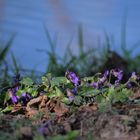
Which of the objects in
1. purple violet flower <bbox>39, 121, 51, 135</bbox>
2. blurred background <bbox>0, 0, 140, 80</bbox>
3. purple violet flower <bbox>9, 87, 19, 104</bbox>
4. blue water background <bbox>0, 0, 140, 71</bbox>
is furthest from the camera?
blue water background <bbox>0, 0, 140, 71</bbox>

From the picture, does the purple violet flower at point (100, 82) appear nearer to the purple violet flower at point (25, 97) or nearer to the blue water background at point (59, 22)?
the purple violet flower at point (25, 97)

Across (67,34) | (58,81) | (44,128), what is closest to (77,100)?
(58,81)

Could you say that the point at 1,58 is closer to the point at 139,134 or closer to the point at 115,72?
the point at 115,72

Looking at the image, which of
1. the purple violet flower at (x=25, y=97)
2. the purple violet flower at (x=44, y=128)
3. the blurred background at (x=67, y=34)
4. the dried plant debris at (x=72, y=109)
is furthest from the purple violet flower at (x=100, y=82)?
the blurred background at (x=67, y=34)

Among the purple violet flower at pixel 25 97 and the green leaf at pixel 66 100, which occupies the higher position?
the purple violet flower at pixel 25 97

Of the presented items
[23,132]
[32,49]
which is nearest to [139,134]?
[23,132]

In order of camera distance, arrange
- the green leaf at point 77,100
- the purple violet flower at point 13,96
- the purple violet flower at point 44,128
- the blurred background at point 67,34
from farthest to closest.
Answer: the blurred background at point 67,34 → the purple violet flower at point 13,96 → the green leaf at point 77,100 → the purple violet flower at point 44,128

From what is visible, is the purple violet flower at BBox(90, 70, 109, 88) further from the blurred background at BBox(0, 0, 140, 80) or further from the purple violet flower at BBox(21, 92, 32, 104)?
the blurred background at BBox(0, 0, 140, 80)

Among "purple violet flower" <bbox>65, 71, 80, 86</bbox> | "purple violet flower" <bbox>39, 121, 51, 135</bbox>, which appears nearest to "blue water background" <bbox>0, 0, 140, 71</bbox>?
"purple violet flower" <bbox>65, 71, 80, 86</bbox>
